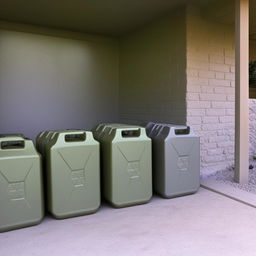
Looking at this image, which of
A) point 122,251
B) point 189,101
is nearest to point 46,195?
point 122,251

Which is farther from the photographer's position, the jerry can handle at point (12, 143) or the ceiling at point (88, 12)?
the ceiling at point (88, 12)

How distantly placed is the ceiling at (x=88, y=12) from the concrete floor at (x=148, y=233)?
283 centimetres

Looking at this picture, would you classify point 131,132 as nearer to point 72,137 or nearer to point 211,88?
point 72,137

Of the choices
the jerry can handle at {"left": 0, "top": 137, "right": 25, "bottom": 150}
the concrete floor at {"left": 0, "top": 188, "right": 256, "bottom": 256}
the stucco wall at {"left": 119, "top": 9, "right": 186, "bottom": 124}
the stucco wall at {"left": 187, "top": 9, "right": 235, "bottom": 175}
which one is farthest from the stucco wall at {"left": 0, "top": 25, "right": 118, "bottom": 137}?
the concrete floor at {"left": 0, "top": 188, "right": 256, "bottom": 256}

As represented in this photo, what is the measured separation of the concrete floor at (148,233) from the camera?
6.51ft

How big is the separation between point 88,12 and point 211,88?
230 cm

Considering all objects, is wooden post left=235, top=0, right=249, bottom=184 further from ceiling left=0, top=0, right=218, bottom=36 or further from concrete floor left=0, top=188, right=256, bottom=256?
concrete floor left=0, top=188, right=256, bottom=256

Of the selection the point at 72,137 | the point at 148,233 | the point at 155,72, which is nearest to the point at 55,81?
the point at 155,72

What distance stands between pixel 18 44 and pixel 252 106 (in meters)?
4.50

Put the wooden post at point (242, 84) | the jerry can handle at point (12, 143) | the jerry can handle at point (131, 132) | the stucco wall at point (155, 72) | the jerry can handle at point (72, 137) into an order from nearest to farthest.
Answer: the jerry can handle at point (12, 143) < the jerry can handle at point (72, 137) < the jerry can handle at point (131, 132) < the wooden post at point (242, 84) < the stucco wall at point (155, 72)

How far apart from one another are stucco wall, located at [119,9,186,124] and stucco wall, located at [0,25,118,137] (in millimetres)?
377

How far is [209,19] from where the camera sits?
400 cm

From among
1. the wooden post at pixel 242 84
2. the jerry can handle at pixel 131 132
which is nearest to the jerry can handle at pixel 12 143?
the jerry can handle at pixel 131 132

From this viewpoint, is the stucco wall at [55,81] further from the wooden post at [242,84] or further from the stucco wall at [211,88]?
the wooden post at [242,84]
